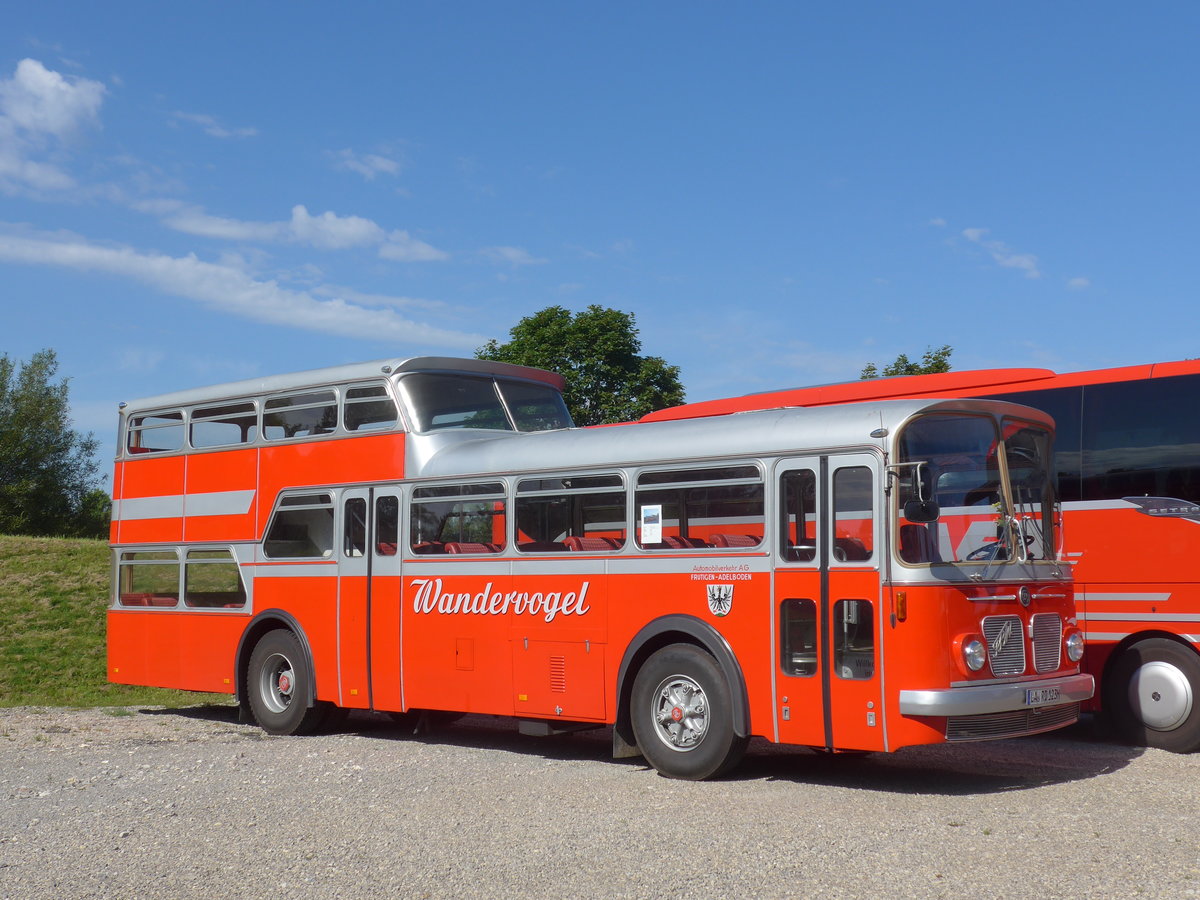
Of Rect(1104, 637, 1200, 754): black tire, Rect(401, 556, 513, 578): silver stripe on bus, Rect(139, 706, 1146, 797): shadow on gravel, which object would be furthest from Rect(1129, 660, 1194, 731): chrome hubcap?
Rect(401, 556, 513, 578): silver stripe on bus

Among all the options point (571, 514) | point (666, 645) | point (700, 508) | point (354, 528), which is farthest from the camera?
point (354, 528)

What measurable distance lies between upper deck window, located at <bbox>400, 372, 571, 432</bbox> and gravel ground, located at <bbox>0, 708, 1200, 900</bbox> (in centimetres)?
336

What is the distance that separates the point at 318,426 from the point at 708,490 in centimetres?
527

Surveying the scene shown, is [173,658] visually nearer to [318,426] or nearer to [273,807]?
[318,426]

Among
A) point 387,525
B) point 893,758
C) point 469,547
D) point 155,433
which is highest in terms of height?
point 155,433

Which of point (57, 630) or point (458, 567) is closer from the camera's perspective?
point (458, 567)

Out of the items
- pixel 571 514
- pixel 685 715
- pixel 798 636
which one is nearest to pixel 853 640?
pixel 798 636

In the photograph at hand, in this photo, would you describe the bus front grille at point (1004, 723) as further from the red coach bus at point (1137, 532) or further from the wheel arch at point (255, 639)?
the wheel arch at point (255, 639)

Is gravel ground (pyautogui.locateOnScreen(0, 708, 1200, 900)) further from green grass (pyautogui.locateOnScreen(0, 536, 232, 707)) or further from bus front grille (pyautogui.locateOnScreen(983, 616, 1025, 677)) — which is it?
green grass (pyautogui.locateOnScreen(0, 536, 232, 707))

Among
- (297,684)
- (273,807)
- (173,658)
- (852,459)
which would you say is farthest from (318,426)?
(852,459)

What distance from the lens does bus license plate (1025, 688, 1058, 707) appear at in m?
9.51

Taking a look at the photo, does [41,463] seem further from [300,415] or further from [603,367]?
[300,415]

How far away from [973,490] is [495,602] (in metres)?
4.60

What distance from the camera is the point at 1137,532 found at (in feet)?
Answer: 40.7
